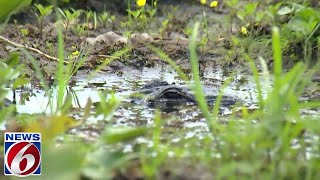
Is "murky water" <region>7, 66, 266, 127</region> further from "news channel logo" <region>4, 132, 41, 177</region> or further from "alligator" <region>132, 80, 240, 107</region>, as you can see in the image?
"news channel logo" <region>4, 132, 41, 177</region>

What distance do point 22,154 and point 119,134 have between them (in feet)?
1.32

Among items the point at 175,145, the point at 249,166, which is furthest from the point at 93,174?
the point at 175,145

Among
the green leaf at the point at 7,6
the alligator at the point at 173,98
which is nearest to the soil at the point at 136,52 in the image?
the alligator at the point at 173,98

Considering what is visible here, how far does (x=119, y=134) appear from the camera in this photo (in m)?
2.12

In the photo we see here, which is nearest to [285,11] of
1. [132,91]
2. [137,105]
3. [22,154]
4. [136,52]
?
[136,52]

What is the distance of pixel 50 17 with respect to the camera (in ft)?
20.1

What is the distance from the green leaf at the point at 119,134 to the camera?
2.11 metres

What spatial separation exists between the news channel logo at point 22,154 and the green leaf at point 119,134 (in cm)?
21

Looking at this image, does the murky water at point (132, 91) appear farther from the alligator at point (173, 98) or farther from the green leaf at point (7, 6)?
the green leaf at point (7, 6)

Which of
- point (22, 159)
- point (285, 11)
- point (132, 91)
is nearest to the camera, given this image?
point (22, 159)

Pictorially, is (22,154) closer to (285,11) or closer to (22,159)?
(22,159)

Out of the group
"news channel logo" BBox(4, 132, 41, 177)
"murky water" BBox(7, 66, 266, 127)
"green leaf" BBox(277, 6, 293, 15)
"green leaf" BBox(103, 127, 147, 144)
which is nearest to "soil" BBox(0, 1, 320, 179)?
"murky water" BBox(7, 66, 266, 127)

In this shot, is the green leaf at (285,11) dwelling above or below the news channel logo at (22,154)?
above

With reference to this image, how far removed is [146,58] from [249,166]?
2.82 meters
